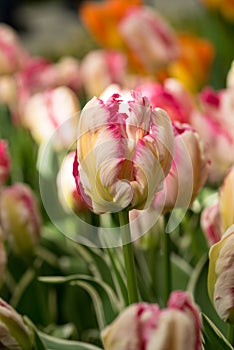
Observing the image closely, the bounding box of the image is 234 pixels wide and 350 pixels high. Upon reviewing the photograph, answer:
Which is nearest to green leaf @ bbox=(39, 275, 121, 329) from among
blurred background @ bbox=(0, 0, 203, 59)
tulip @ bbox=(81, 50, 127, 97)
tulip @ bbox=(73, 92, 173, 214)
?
tulip @ bbox=(73, 92, 173, 214)

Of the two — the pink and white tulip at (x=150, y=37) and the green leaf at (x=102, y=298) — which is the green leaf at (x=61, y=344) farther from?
the pink and white tulip at (x=150, y=37)

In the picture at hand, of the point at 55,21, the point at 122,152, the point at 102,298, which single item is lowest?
the point at 55,21

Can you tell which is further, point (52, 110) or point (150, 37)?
point (150, 37)

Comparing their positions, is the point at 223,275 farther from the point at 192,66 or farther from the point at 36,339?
the point at 192,66

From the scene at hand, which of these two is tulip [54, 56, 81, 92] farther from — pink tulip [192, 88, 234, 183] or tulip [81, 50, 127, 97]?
pink tulip [192, 88, 234, 183]

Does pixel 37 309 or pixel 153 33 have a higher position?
pixel 153 33

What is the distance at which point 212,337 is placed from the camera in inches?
13.9

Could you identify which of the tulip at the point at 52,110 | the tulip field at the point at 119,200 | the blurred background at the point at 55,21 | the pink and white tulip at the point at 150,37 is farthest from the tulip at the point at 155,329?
the blurred background at the point at 55,21

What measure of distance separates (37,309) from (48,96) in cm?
14

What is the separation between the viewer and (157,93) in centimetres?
48

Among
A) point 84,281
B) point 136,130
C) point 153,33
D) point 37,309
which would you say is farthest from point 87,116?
point 153,33

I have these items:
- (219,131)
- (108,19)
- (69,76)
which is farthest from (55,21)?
(219,131)

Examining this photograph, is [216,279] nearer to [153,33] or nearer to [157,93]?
[157,93]

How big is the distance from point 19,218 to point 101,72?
0.90 feet
